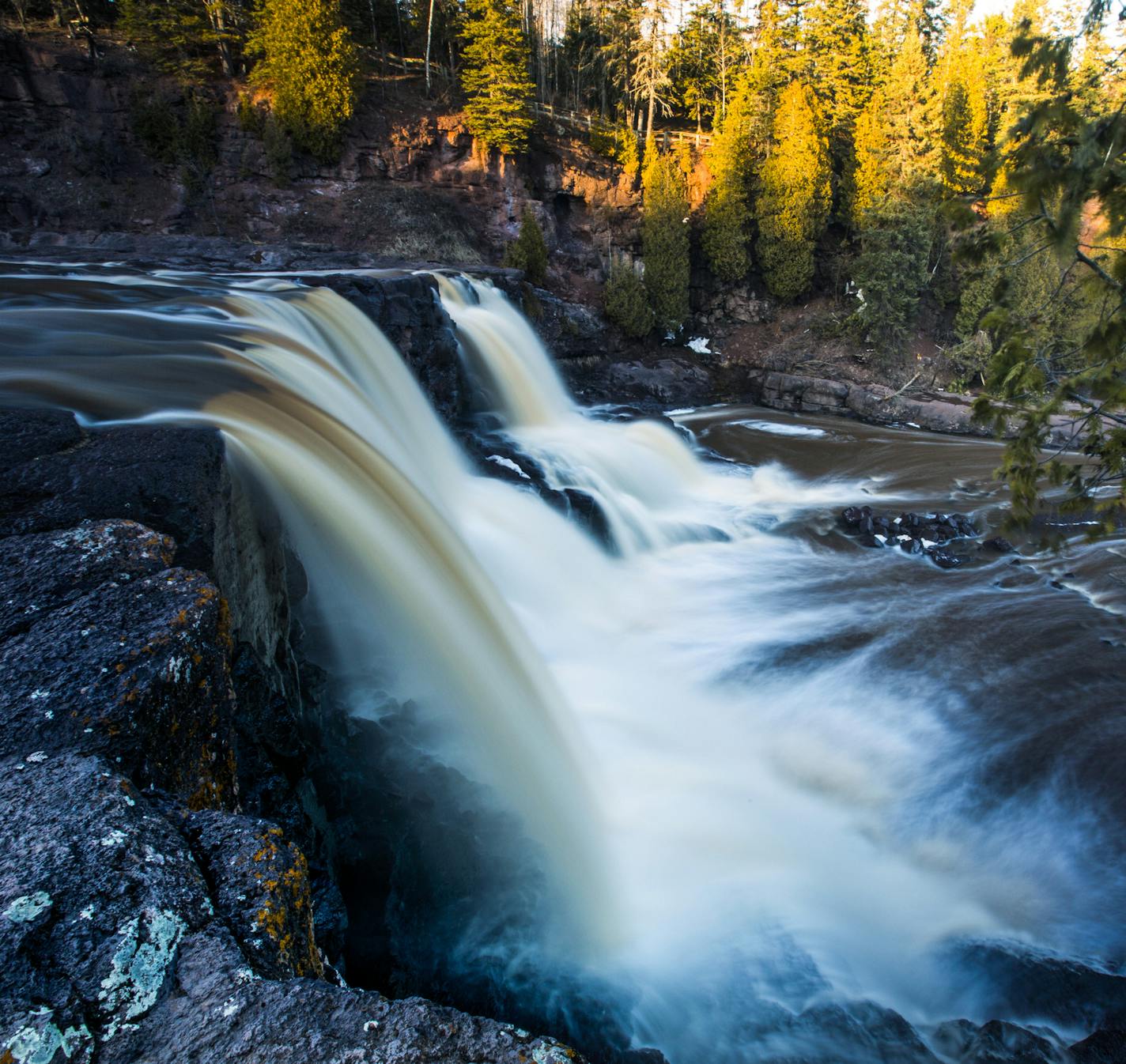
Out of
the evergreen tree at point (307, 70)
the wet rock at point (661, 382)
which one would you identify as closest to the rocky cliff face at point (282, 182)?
the evergreen tree at point (307, 70)

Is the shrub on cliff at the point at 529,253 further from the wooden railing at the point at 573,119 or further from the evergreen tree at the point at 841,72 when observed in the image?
the evergreen tree at the point at 841,72

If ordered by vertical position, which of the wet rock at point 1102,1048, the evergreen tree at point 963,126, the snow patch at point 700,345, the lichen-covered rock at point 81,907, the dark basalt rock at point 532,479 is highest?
the evergreen tree at point 963,126

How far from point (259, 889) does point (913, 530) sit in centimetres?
941

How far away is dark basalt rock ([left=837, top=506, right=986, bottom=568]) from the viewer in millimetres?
8891

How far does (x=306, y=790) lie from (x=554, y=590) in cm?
416

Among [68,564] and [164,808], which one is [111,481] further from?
[164,808]

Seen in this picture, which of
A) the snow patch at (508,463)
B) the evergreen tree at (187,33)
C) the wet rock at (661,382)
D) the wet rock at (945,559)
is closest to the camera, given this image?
the wet rock at (945,559)

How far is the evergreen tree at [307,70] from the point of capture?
2039 cm

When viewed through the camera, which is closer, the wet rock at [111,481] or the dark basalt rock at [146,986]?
the dark basalt rock at [146,986]

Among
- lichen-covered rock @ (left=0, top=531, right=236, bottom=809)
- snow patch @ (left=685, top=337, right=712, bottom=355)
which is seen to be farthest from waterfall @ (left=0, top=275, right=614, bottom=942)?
snow patch @ (left=685, top=337, right=712, bottom=355)

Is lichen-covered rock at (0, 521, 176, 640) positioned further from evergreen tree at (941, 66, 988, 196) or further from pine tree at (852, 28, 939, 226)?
evergreen tree at (941, 66, 988, 196)

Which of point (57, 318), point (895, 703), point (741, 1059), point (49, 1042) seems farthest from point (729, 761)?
point (57, 318)

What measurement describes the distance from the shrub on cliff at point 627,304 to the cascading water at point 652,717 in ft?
44.9

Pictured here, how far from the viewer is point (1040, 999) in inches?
134
